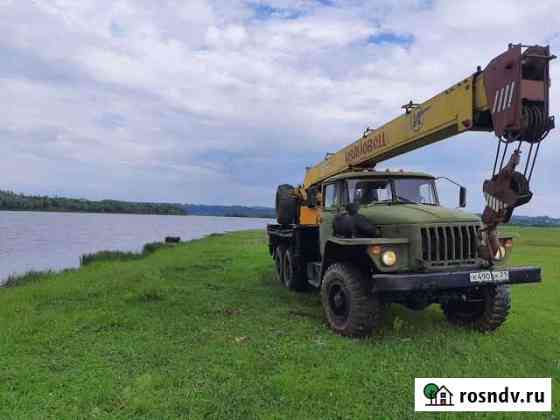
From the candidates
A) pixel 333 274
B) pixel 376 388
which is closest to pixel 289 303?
pixel 333 274

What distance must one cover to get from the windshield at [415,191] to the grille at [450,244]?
4.41 feet

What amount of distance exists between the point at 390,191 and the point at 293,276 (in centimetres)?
370

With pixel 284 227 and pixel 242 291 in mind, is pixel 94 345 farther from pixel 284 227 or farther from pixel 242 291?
pixel 284 227

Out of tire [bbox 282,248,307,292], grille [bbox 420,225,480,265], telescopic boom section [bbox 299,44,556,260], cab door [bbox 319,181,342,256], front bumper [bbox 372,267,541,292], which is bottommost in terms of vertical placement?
tire [bbox 282,248,307,292]

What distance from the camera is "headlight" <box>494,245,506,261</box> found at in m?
6.37

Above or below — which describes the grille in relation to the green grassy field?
above

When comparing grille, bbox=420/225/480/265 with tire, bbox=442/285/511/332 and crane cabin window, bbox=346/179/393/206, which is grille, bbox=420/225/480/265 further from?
crane cabin window, bbox=346/179/393/206

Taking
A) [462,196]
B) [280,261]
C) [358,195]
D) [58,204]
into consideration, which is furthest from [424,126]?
[58,204]

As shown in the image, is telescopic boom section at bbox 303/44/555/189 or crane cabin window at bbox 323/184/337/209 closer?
telescopic boom section at bbox 303/44/555/189

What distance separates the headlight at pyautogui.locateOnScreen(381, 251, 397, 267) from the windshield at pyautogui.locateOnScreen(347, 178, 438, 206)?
62.7 inches

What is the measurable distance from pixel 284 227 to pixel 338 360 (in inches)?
275

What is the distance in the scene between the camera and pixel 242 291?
10445mm
